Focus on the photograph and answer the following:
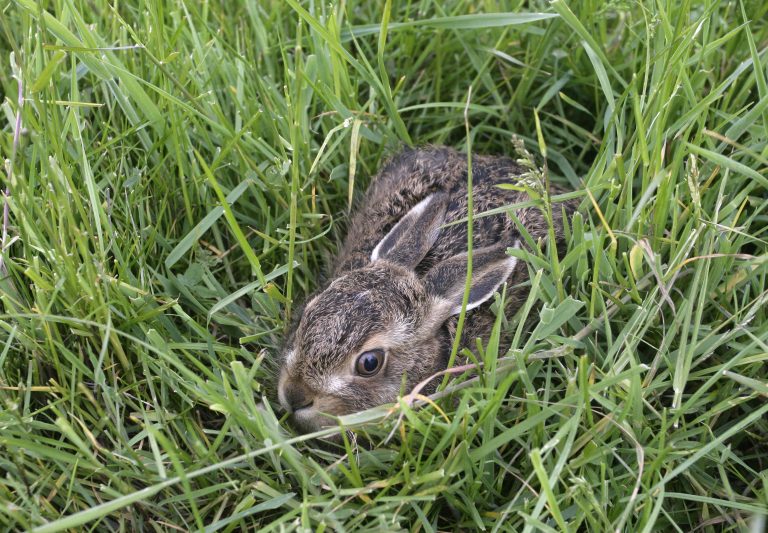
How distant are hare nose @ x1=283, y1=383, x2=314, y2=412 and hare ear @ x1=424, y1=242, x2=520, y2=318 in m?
0.80

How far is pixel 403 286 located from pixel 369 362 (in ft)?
1.52

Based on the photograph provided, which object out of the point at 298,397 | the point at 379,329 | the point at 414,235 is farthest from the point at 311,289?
the point at 298,397

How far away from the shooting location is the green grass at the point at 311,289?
334 centimetres

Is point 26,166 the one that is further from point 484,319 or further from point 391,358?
point 484,319

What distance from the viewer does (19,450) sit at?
3330mm

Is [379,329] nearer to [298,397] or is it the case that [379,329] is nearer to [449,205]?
[298,397]

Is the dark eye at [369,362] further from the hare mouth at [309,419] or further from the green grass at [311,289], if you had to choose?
the green grass at [311,289]

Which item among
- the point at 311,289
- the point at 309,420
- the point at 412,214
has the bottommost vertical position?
the point at 309,420

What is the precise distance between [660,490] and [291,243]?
1852 millimetres

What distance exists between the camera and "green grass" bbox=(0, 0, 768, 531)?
334cm

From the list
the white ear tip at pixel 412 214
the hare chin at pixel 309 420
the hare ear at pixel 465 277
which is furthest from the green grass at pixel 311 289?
the white ear tip at pixel 412 214

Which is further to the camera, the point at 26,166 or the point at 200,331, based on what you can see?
the point at 26,166

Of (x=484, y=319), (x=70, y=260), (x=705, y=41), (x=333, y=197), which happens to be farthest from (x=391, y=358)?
(x=705, y=41)

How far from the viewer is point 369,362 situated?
12.8 ft
